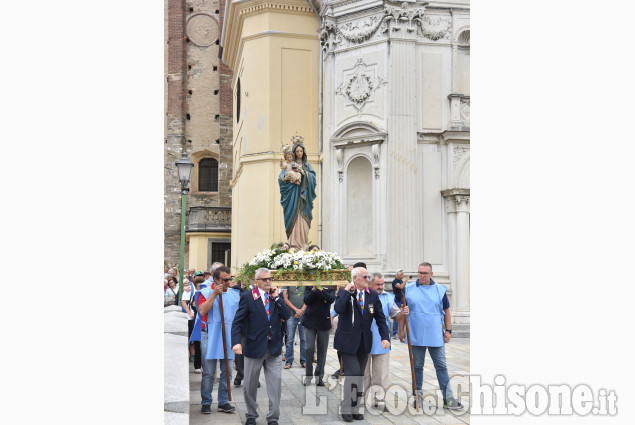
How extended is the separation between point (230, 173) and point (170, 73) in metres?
6.20

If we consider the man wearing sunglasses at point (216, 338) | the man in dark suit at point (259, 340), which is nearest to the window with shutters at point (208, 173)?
the man wearing sunglasses at point (216, 338)

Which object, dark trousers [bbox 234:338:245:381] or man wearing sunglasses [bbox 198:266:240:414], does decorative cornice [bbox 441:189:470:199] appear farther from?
man wearing sunglasses [bbox 198:266:240:414]

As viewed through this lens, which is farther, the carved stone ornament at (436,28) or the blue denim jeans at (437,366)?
the carved stone ornament at (436,28)

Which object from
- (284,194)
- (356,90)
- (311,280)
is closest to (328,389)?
(311,280)

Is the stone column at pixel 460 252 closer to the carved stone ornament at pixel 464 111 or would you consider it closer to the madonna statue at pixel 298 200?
the carved stone ornament at pixel 464 111

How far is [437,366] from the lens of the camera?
816 cm

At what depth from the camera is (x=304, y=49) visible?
64.9 feet

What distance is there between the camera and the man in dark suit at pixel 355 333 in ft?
25.2

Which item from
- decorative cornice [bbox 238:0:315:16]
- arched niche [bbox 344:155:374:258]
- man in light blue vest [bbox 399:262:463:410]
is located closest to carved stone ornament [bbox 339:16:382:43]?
decorative cornice [bbox 238:0:315:16]

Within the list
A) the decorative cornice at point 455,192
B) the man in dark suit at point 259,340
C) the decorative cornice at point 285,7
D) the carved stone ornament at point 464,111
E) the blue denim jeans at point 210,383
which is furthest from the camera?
the decorative cornice at point 285,7

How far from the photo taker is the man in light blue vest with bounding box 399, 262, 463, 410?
26.7 ft

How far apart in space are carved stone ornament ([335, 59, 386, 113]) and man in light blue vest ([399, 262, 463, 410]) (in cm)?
975

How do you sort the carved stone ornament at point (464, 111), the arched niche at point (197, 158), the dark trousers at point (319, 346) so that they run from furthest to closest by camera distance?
the arched niche at point (197, 158)
the carved stone ornament at point (464, 111)
the dark trousers at point (319, 346)

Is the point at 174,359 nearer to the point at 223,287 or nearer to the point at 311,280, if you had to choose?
the point at 223,287
